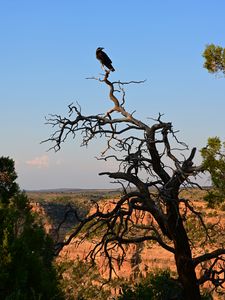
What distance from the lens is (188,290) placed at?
9.28 meters

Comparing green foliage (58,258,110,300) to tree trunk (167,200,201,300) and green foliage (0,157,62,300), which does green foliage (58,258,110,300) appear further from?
tree trunk (167,200,201,300)

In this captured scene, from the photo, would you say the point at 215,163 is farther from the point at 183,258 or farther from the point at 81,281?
the point at 81,281

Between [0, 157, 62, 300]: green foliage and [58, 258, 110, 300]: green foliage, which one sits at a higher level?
[0, 157, 62, 300]: green foliage

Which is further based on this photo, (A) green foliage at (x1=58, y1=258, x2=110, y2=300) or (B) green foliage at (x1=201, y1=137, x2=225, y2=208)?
(A) green foliage at (x1=58, y1=258, x2=110, y2=300)

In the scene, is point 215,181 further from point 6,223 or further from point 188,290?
point 6,223

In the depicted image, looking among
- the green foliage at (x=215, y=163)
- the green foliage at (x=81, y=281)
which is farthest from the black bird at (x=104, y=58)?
the green foliage at (x=81, y=281)

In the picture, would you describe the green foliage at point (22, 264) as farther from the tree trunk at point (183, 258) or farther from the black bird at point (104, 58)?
the black bird at point (104, 58)

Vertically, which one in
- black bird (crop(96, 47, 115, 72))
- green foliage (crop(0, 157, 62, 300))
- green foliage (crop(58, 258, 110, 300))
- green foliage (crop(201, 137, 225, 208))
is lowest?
green foliage (crop(58, 258, 110, 300))

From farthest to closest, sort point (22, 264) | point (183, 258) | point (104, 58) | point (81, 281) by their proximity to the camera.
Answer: point (81, 281) → point (22, 264) → point (104, 58) → point (183, 258)

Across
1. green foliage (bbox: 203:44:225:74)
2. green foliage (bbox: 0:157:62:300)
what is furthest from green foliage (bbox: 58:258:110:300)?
green foliage (bbox: 203:44:225:74)

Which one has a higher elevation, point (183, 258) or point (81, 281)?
point (183, 258)

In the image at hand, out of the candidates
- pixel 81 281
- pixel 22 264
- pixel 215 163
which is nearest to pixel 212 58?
pixel 215 163

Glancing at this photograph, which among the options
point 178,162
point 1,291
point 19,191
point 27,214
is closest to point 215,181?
point 178,162

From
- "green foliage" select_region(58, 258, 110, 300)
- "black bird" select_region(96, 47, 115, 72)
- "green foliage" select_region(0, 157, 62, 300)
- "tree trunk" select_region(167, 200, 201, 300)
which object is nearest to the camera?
"tree trunk" select_region(167, 200, 201, 300)
